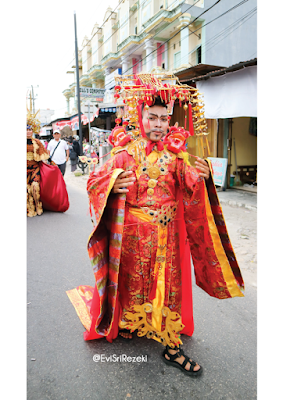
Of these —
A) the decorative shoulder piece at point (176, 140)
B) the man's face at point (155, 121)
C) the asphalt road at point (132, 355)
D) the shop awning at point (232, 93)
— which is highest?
the shop awning at point (232, 93)

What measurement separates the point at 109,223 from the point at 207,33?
49.0 ft

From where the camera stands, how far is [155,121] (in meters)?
1.87

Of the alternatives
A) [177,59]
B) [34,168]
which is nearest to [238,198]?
[34,168]

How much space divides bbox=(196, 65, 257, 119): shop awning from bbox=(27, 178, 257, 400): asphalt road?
4644mm

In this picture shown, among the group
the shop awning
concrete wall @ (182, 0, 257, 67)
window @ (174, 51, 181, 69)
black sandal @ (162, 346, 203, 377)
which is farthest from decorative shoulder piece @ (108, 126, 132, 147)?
window @ (174, 51, 181, 69)

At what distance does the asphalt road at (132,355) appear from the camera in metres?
1.77

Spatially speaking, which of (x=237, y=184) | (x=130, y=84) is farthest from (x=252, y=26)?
(x=130, y=84)

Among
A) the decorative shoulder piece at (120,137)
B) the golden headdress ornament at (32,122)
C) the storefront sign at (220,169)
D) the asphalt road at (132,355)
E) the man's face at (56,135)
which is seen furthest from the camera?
the man's face at (56,135)

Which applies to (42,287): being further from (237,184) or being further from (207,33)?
(207,33)

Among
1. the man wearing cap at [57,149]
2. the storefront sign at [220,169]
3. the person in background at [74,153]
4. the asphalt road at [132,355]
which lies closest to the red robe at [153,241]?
the asphalt road at [132,355]

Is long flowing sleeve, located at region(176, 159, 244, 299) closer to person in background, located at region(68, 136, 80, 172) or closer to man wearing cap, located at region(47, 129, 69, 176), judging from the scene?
man wearing cap, located at region(47, 129, 69, 176)

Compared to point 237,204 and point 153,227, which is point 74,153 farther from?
point 153,227

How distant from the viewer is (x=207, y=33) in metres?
13.8

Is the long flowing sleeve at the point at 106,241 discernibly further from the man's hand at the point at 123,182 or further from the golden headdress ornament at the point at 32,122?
the golden headdress ornament at the point at 32,122
